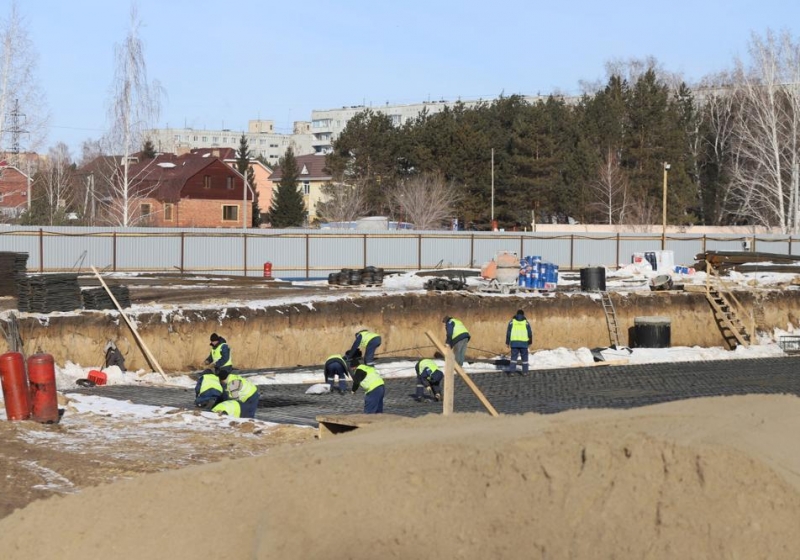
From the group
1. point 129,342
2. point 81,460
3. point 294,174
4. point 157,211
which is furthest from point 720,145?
A: point 81,460

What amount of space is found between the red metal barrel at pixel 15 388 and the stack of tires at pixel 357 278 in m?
19.0

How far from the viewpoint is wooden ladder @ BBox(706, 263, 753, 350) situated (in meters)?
29.4

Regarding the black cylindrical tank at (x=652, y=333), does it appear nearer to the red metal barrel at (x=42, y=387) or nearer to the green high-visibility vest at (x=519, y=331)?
the green high-visibility vest at (x=519, y=331)

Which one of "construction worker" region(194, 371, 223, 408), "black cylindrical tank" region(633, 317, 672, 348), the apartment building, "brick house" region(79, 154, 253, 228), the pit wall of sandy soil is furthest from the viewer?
the apartment building

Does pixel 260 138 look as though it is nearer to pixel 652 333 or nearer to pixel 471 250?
pixel 471 250

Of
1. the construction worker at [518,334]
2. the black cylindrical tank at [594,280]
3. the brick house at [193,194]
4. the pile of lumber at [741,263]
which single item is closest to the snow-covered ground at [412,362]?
the pile of lumber at [741,263]

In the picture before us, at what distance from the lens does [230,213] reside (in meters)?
67.1

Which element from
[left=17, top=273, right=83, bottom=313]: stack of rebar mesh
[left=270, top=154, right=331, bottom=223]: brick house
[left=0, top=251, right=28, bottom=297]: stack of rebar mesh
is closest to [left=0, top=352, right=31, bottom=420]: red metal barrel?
[left=17, top=273, right=83, bottom=313]: stack of rebar mesh

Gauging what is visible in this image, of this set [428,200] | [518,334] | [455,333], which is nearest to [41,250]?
[455,333]

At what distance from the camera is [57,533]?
7.51m

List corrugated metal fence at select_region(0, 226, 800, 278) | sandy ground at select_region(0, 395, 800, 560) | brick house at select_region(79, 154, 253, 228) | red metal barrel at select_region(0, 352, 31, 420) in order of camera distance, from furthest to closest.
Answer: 1. brick house at select_region(79, 154, 253, 228)
2. corrugated metal fence at select_region(0, 226, 800, 278)
3. red metal barrel at select_region(0, 352, 31, 420)
4. sandy ground at select_region(0, 395, 800, 560)

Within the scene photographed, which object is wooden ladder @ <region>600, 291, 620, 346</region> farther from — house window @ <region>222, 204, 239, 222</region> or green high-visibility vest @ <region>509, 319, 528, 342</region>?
house window @ <region>222, 204, 239, 222</region>

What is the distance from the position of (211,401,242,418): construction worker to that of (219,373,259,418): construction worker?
232mm

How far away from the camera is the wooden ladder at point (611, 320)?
29359 millimetres
